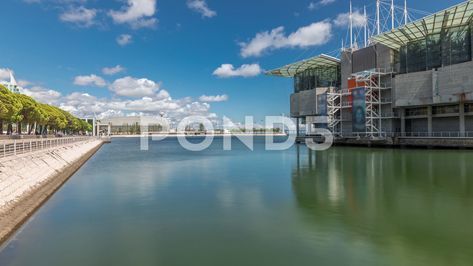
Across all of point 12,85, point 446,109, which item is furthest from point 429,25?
point 12,85

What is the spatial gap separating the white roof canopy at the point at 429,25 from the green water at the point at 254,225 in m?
39.1

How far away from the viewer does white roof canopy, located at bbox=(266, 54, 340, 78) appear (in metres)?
74.8

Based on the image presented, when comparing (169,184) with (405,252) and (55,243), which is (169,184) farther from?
(405,252)

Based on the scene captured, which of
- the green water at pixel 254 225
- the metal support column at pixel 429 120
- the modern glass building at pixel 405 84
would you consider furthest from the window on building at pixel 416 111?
the green water at pixel 254 225

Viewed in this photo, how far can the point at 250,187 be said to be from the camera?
21.2 meters

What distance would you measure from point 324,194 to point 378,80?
173 ft

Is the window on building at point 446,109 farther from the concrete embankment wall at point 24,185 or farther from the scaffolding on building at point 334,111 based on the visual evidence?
the concrete embankment wall at point 24,185

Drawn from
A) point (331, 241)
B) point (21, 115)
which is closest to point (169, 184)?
point (331, 241)

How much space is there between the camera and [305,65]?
81000mm

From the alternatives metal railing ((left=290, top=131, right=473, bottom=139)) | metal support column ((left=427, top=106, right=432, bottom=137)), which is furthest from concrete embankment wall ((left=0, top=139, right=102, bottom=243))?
metal support column ((left=427, top=106, right=432, bottom=137))

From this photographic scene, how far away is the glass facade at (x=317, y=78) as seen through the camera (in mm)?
78375

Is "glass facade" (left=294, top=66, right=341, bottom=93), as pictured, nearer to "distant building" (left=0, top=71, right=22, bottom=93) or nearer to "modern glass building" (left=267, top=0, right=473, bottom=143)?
"modern glass building" (left=267, top=0, right=473, bottom=143)

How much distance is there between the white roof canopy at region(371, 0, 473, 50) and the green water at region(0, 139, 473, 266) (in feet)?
128

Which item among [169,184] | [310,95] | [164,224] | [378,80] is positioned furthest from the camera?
[310,95]
